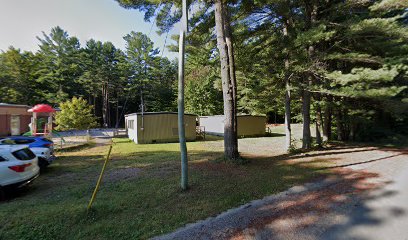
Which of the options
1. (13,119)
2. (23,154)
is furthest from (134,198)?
(13,119)

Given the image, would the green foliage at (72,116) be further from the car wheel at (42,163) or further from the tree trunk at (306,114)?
the tree trunk at (306,114)

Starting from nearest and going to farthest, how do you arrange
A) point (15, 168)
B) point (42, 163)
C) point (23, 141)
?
point (15, 168)
point (42, 163)
point (23, 141)

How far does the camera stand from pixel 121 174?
7332 mm

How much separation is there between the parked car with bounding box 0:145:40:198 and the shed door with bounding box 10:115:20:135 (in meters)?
20.7

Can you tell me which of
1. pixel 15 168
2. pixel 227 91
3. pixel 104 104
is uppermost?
pixel 104 104

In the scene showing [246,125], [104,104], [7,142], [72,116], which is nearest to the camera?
[7,142]

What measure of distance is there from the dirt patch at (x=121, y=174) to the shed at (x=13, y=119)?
766 inches

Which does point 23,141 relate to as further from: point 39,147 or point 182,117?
point 182,117

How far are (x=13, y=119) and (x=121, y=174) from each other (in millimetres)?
21168

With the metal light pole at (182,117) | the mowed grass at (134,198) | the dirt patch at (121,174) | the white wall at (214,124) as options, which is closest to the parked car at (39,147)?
the mowed grass at (134,198)

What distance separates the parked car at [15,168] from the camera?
16.4 ft

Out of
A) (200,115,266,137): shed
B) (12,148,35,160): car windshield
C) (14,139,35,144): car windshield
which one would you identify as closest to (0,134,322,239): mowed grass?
(12,148,35,160): car windshield

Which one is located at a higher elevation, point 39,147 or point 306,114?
point 306,114

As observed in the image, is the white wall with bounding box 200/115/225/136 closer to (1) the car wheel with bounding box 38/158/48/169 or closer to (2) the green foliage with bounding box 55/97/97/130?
(2) the green foliage with bounding box 55/97/97/130
